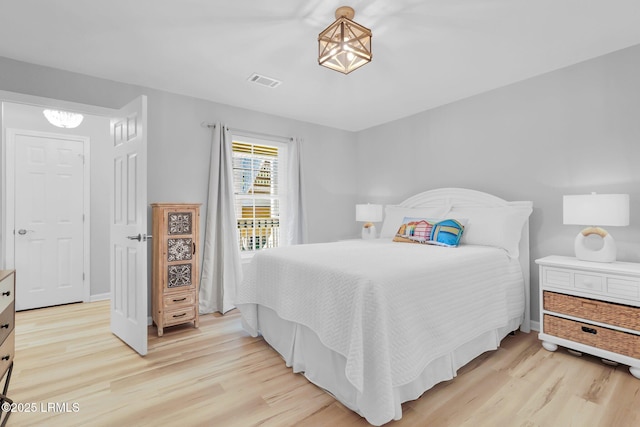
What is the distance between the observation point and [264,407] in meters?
1.88

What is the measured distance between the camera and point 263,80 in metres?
3.18

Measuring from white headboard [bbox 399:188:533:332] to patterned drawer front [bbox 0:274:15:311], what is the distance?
3.72m

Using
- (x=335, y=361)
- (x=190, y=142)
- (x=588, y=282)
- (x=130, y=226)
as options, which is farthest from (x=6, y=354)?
(x=588, y=282)

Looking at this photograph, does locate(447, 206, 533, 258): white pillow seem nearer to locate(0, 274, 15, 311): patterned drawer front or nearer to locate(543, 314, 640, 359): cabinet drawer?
locate(543, 314, 640, 359): cabinet drawer

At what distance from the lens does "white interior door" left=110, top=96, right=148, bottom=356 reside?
254 centimetres

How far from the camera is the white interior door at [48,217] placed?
371 centimetres

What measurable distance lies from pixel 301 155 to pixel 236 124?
0.99m

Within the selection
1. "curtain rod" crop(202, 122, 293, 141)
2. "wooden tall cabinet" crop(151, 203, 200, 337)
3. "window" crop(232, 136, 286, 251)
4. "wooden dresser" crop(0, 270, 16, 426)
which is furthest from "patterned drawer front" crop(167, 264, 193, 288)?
"curtain rod" crop(202, 122, 293, 141)

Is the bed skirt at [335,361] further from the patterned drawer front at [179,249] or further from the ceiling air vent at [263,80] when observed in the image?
the ceiling air vent at [263,80]

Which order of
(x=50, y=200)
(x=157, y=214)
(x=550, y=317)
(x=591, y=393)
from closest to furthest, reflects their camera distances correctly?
(x=591, y=393) < (x=550, y=317) < (x=157, y=214) < (x=50, y=200)

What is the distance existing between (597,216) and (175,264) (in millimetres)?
3617

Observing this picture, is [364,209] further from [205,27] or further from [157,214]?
[205,27]

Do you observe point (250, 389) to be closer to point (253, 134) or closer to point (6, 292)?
point (6, 292)

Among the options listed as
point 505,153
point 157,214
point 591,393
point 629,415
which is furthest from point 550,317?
point 157,214
